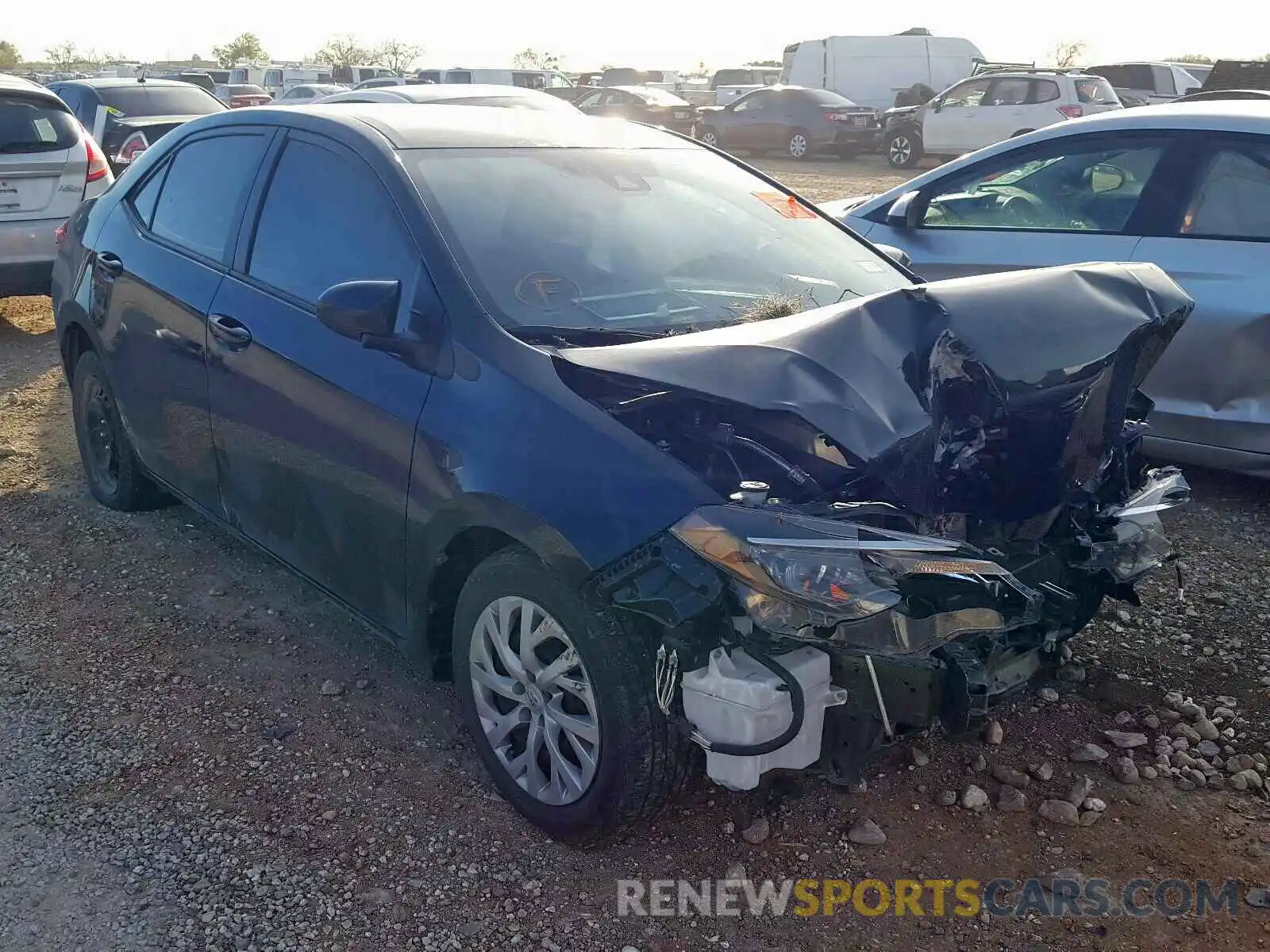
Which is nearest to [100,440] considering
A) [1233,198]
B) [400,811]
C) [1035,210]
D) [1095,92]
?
[400,811]

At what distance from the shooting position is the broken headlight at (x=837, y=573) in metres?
2.46

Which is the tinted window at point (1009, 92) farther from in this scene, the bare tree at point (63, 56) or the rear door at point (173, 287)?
the bare tree at point (63, 56)

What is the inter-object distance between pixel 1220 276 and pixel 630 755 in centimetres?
363

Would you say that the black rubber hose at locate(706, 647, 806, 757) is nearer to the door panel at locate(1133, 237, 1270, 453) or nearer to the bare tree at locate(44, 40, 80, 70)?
the door panel at locate(1133, 237, 1270, 453)

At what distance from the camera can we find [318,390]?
351 centimetres

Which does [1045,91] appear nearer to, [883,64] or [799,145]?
[799,145]

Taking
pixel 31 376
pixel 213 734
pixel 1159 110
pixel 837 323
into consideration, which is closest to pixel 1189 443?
pixel 1159 110

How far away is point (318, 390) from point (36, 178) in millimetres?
6108

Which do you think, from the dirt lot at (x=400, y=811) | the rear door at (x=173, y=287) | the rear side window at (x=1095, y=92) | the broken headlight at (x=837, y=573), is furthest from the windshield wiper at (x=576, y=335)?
the rear side window at (x=1095, y=92)

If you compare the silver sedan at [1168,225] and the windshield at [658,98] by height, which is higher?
the silver sedan at [1168,225]

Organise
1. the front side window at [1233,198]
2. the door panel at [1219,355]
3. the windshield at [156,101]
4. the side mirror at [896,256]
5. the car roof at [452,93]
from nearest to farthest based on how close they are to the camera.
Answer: the side mirror at [896,256], the door panel at [1219,355], the front side window at [1233,198], the car roof at [452,93], the windshield at [156,101]

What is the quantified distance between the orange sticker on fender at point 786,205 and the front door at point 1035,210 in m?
1.64

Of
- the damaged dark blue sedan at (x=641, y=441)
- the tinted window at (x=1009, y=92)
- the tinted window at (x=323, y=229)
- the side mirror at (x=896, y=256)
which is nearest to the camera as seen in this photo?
the damaged dark blue sedan at (x=641, y=441)

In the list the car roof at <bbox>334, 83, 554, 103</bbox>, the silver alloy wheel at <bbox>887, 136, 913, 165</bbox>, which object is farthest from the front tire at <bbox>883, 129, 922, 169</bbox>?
the car roof at <bbox>334, 83, 554, 103</bbox>
